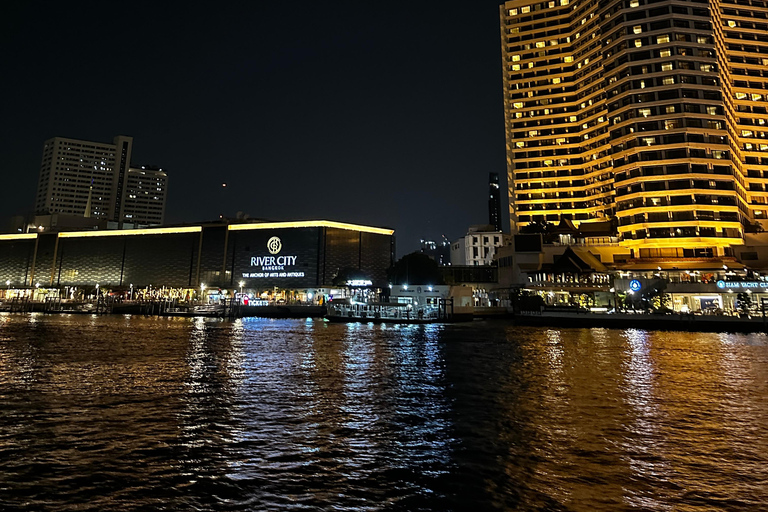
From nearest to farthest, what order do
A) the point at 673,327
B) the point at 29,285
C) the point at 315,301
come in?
the point at 673,327, the point at 315,301, the point at 29,285

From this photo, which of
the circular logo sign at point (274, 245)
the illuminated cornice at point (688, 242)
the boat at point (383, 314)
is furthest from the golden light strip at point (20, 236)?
the illuminated cornice at point (688, 242)

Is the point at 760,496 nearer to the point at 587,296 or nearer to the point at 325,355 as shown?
the point at 325,355

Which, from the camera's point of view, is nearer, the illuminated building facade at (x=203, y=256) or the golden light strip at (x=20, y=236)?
the illuminated building facade at (x=203, y=256)

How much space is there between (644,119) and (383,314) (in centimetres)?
6695

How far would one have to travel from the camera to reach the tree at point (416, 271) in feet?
268

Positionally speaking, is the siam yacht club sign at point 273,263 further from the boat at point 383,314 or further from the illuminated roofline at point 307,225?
the boat at point 383,314

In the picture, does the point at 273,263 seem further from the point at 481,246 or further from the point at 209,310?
the point at 481,246

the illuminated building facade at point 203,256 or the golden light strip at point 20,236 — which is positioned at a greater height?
the golden light strip at point 20,236

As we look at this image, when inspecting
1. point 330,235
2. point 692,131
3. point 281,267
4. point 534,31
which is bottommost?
point 281,267

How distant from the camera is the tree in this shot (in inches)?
3219

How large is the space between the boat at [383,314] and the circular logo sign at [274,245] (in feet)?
118

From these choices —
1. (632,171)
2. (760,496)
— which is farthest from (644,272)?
(760,496)

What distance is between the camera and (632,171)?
3467 inches

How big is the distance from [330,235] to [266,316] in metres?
27.1
